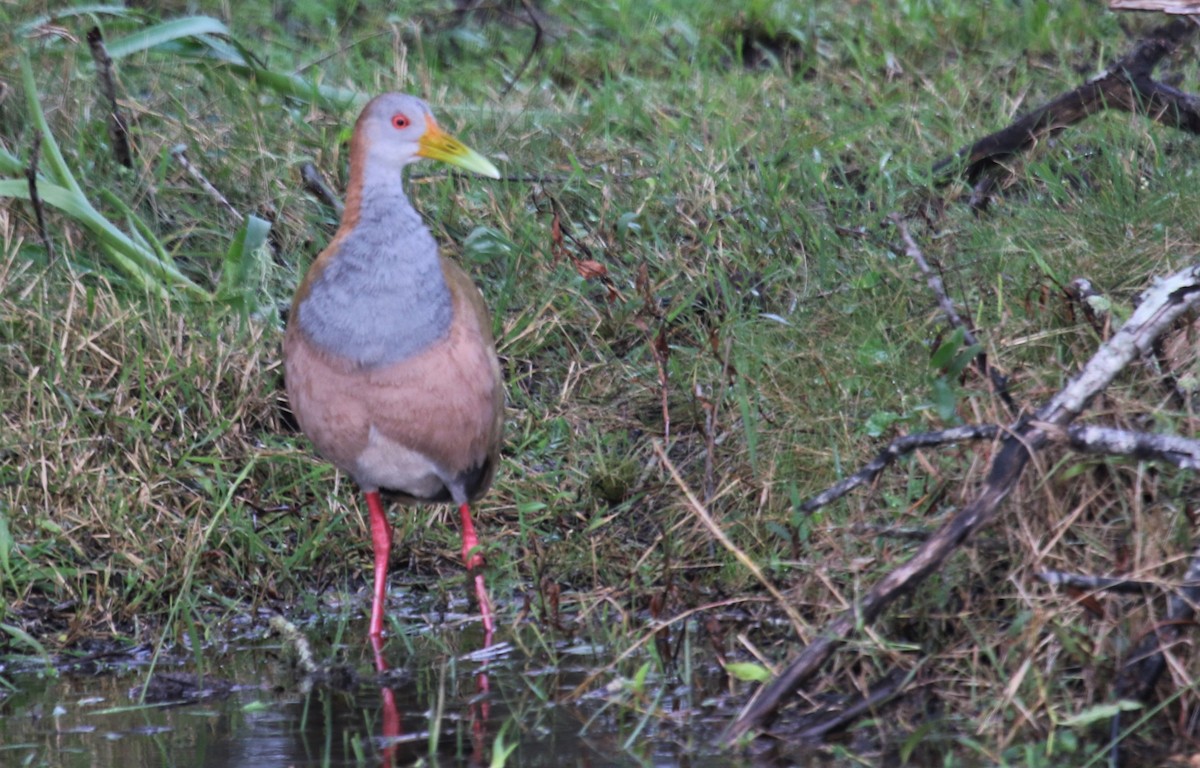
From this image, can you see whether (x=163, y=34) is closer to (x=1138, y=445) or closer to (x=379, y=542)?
(x=379, y=542)

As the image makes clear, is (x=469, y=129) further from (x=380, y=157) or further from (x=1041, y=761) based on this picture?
(x=1041, y=761)

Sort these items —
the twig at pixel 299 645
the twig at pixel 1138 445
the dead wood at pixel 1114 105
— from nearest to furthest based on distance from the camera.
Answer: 1. the twig at pixel 1138 445
2. the twig at pixel 299 645
3. the dead wood at pixel 1114 105

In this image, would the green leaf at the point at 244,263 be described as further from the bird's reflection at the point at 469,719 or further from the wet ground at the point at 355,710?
the bird's reflection at the point at 469,719

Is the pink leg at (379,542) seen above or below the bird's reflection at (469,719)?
below

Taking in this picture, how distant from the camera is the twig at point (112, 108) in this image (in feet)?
18.7

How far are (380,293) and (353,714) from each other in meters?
1.04

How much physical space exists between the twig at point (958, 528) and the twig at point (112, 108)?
3.56 metres

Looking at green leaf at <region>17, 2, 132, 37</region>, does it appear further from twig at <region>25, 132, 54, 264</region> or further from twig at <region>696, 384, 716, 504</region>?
twig at <region>696, 384, 716, 504</region>

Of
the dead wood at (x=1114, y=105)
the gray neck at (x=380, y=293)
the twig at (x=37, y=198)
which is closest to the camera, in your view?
the gray neck at (x=380, y=293)

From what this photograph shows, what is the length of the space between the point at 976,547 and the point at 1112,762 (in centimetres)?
54

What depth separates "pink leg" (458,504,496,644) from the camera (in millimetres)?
4137

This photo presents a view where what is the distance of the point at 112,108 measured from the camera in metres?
5.84

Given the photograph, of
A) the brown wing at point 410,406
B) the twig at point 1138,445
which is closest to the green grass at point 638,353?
the twig at point 1138,445

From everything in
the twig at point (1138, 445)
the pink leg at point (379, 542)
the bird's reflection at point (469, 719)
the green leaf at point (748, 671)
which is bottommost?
the pink leg at point (379, 542)
